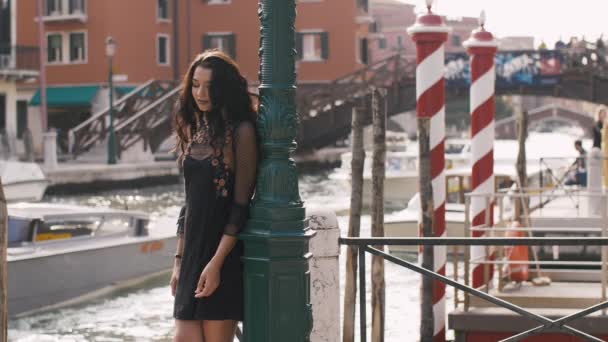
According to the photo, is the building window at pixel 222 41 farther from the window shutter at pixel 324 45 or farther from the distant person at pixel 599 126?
the distant person at pixel 599 126

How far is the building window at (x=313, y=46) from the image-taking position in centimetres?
3572

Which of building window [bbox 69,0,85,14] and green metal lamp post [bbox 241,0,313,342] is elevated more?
building window [bbox 69,0,85,14]

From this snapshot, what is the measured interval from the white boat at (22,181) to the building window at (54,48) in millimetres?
14632

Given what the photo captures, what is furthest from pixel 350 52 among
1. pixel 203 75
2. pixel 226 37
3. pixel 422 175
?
pixel 203 75

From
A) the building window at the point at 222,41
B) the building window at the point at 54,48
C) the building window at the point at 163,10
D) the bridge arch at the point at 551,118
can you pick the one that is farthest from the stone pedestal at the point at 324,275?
the bridge arch at the point at 551,118

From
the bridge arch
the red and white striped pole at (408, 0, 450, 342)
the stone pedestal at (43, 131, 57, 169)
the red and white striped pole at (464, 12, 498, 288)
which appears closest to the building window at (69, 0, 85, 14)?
the stone pedestal at (43, 131, 57, 169)

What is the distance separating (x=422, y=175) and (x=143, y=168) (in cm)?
2119

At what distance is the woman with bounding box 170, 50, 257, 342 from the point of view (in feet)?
11.3

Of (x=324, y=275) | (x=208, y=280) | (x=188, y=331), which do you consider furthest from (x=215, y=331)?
(x=324, y=275)

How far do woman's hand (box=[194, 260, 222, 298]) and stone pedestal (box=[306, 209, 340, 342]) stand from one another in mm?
1222

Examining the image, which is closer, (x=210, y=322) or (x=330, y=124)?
(x=210, y=322)

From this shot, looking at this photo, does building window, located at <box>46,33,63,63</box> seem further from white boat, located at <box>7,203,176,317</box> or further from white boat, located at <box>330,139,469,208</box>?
white boat, located at <box>7,203,176,317</box>

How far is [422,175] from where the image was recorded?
697 centimetres

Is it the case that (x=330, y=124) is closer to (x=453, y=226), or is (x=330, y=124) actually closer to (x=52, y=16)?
(x=52, y=16)
